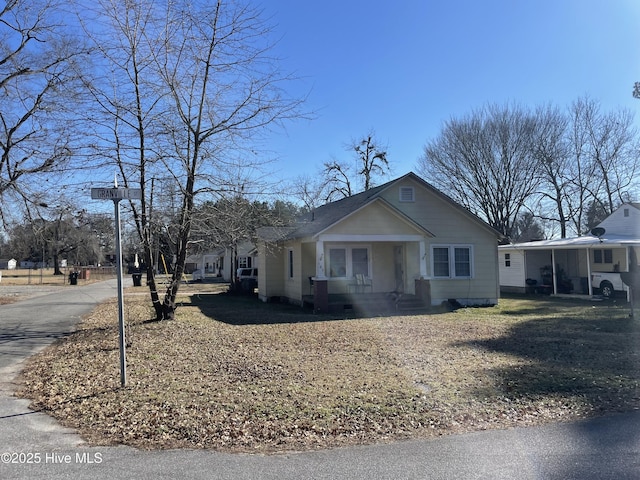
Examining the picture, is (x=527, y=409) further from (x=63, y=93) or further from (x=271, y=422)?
(x=63, y=93)

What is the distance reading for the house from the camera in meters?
17.3

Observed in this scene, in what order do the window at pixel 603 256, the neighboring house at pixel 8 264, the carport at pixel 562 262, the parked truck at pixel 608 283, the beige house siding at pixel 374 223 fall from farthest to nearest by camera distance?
the neighboring house at pixel 8 264 → the window at pixel 603 256 → the carport at pixel 562 262 → the parked truck at pixel 608 283 → the beige house siding at pixel 374 223

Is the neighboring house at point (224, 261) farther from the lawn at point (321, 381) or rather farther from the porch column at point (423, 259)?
the lawn at point (321, 381)

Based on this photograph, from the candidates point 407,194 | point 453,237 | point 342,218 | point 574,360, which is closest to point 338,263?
point 342,218

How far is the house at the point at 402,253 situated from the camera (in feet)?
56.7

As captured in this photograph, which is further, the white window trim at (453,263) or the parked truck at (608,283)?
the parked truck at (608,283)

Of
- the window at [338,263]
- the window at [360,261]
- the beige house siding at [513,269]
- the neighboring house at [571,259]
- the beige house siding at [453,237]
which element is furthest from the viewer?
the beige house siding at [513,269]

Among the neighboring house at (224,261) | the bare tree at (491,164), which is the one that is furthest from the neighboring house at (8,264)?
the bare tree at (491,164)

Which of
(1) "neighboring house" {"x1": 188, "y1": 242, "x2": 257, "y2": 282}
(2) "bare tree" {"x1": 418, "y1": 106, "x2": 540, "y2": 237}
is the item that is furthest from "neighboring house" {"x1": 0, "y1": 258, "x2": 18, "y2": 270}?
(2) "bare tree" {"x1": 418, "y1": 106, "x2": 540, "y2": 237}

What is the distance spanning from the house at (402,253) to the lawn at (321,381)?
503cm

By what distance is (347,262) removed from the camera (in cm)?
1838

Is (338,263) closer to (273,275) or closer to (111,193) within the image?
(273,275)

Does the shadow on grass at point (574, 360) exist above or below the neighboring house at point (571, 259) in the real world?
below

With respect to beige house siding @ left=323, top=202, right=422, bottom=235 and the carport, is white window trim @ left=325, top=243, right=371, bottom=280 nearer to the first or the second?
beige house siding @ left=323, top=202, right=422, bottom=235
